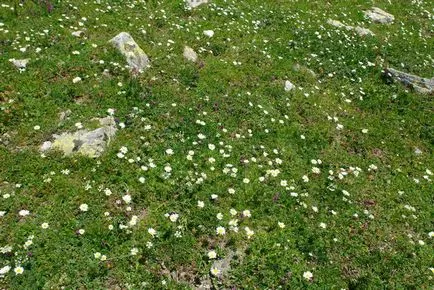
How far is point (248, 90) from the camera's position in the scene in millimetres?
14297

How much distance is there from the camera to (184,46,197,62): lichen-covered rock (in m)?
15.0

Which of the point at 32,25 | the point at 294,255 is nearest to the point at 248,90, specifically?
the point at 294,255

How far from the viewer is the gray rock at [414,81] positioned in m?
17.2

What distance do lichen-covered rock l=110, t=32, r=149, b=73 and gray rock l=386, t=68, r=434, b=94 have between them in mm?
10510

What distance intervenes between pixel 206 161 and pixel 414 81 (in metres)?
11.4

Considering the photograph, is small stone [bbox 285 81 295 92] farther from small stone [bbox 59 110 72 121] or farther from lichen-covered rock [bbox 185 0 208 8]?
small stone [bbox 59 110 72 121]

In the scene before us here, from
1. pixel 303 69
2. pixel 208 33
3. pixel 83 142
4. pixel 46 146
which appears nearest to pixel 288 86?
pixel 303 69

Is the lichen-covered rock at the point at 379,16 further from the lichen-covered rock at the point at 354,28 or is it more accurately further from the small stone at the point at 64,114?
the small stone at the point at 64,114

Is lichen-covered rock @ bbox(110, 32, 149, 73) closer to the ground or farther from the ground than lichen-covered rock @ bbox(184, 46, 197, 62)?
farther from the ground

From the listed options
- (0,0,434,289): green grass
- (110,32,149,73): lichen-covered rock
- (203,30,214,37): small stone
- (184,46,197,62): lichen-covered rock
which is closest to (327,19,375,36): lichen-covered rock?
(0,0,434,289): green grass

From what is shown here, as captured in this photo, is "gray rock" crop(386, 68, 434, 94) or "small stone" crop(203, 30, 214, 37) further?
"gray rock" crop(386, 68, 434, 94)

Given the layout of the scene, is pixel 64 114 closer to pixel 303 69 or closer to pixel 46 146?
pixel 46 146

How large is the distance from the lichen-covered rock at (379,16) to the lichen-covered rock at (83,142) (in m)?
17.8

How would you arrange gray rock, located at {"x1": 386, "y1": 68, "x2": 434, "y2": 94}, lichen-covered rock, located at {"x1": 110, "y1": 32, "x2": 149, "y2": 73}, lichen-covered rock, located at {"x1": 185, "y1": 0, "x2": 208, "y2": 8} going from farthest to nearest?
lichen-covered rock, located at {"x1": 185, "y1": 0, "x2": 208, "y2": 8} < gray rock, located at {"x1": 386, "y1": 68, "x2": 434, "y2": 94} < lichen-covered rock, located at {"x1": 110, "y1": 32, "x2": 149, "y2": 73}
